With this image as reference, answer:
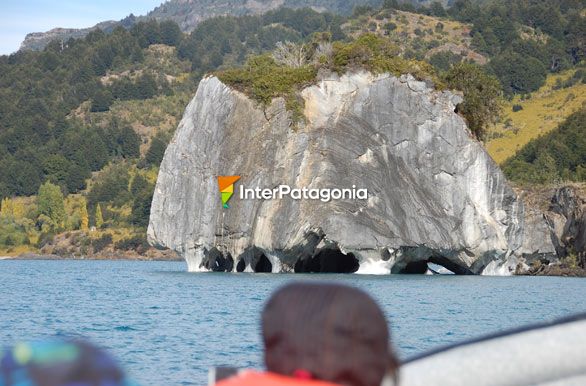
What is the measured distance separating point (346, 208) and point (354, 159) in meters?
2.73

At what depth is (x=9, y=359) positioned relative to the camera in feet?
7.79

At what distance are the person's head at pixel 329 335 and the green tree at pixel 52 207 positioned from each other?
13420cm

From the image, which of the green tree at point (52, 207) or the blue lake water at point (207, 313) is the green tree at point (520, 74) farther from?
the blue lake water at point (207, 313)

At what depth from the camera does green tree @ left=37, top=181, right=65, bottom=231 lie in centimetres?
13412

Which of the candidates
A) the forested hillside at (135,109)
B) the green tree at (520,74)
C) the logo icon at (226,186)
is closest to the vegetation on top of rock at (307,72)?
the logo icon at (226,186)

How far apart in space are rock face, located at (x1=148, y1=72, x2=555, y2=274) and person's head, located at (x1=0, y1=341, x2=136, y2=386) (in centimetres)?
5064

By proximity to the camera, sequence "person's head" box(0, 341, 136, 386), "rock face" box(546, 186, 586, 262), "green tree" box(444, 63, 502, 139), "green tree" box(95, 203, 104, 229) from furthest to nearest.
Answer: "green tree" box(95, 203, 104, 229) < "rock face" box(546, 186, 586, 262) < "green tree" box(444, 63, 502, 139) < "person's head" box(0, 341, 136, 386)

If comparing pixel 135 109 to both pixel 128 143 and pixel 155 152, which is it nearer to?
pixel 128 143

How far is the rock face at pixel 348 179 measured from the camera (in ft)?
179

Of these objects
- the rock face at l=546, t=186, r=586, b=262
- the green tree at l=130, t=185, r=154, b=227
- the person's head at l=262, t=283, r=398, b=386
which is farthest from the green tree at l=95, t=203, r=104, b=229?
the person's head at l=262, t=283, r=398, b=386

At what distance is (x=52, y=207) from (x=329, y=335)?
135 metres

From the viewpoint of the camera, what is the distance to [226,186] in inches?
2227

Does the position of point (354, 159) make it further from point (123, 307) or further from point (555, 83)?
point (555, 83)

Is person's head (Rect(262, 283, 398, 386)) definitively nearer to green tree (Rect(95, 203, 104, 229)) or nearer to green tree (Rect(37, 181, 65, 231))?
green tree (Rect(37, 181, 65, 231))
